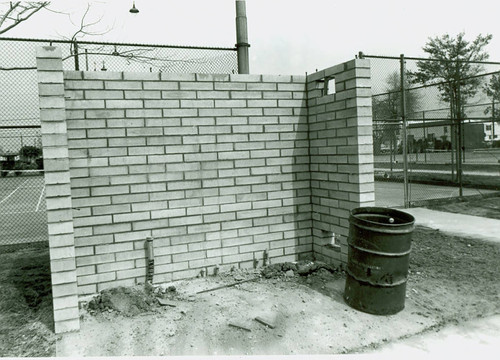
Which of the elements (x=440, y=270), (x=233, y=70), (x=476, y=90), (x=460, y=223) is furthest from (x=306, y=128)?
(x=476, y=90)

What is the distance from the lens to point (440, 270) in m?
5.39

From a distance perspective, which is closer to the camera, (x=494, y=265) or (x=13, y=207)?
(x=494, y=265)

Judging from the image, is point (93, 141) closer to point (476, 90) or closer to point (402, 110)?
point (402, 110)

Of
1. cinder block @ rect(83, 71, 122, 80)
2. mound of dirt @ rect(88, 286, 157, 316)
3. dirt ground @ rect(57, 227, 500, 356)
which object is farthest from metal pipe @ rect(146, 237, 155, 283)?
cinder block @ rect(83, 71, 122, 80)

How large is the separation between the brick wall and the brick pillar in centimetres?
74

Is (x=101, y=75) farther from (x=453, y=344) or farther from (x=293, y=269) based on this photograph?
(x=453, y=344)

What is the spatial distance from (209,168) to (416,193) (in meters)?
10.1

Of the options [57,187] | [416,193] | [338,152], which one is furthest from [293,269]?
[416,193]

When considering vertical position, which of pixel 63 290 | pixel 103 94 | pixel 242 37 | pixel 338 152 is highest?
pixel 242 37

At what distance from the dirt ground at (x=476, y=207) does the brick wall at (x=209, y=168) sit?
5.61 m

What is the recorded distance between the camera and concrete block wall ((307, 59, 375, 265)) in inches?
189

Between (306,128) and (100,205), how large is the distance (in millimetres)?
2797

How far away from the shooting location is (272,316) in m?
4.01

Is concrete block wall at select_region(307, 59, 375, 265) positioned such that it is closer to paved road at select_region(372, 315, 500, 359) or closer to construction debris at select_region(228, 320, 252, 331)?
paved road at select_region(372, 315, 500, 359)
